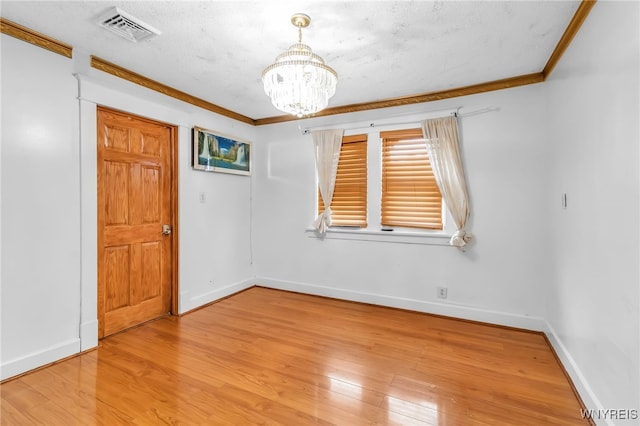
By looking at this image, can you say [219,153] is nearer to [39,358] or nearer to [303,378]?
[39,358]

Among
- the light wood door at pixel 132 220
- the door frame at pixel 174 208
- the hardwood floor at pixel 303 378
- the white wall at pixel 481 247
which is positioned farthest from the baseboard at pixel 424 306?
the light wood door at pixel 132 220

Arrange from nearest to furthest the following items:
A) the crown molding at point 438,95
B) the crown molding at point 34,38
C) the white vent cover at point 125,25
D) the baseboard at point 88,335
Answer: the white vent cover at point 125,25 → the crown molding at point 34,38 → the baseboard at point 88,335 → the crown molding at point 438,95

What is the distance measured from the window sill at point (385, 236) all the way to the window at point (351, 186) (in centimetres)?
10

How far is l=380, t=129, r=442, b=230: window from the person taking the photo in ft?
11.6

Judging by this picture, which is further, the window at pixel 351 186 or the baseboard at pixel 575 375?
the window at pixel 351 186

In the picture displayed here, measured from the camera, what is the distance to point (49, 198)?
2389mm

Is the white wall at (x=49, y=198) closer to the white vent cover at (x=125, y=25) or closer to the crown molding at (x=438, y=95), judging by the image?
the white vent cover at (x=125, y=25)

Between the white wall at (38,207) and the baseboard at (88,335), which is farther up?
the white wall at (38,207)

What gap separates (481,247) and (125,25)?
368cm

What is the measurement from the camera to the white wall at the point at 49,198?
7.18 ft

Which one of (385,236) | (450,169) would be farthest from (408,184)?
(385,236)

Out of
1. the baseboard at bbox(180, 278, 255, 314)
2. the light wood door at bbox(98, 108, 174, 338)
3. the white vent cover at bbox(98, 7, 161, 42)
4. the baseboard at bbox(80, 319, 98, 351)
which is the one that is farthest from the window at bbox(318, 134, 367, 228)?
the baseboard at bbox(80, 319, 98, 351)

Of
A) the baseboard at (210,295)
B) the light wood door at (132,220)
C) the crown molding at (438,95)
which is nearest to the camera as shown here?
the light wood door at (132,220)

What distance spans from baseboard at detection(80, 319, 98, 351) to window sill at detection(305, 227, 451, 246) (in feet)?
8.22
